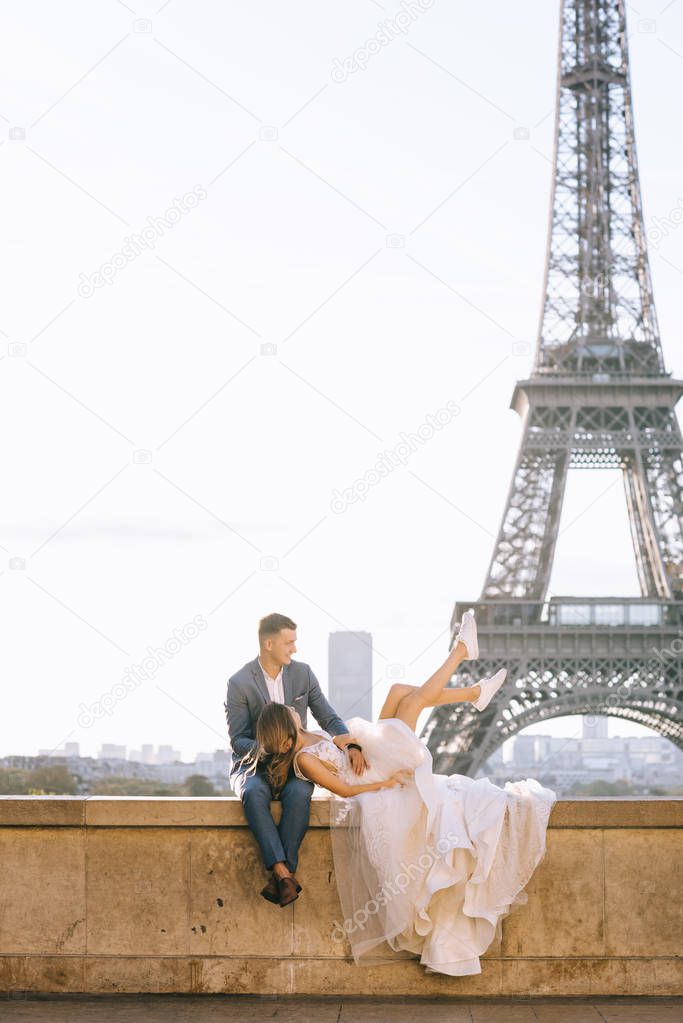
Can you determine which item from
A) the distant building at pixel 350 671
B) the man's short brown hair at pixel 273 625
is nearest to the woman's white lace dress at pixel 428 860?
the man's short brown hair at pixel 273 625

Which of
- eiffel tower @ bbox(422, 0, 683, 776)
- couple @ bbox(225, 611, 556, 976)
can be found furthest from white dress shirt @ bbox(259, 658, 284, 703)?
eiffel tower @ bbox(422, 0, 683, 776)

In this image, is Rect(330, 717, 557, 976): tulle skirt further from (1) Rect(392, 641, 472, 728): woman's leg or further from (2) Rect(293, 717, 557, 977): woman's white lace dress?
(1) Rect(392, 641, 472, 728): woman's leg

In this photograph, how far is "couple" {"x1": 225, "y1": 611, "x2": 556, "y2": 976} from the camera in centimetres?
785

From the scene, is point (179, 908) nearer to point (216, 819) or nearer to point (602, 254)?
point (216, 819)

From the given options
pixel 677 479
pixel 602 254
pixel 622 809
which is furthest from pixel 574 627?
pixel 622 809

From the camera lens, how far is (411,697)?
8.37 m

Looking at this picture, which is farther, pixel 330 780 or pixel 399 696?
pixel 399 696

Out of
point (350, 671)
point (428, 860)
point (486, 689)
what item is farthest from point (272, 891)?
point (350, 671)

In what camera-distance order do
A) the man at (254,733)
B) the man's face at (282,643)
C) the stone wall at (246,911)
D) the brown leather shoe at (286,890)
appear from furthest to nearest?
the man's face at (282,643)
the stone wall at (246,911)
the man at (254,733)
the brown leather shoe at (286,890)

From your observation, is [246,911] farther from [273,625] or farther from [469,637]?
[469,637]

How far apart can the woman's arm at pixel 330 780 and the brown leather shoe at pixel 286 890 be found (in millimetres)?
574

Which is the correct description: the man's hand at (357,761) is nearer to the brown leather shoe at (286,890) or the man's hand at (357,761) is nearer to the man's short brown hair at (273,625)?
the brown leather shoe at (286,890)

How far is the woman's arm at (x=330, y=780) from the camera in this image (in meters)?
8.05

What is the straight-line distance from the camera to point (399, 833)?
7.89 metres
